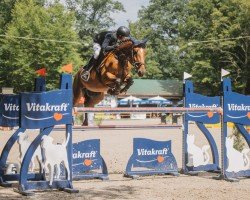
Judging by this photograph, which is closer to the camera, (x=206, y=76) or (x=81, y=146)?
(x=81, y=146)

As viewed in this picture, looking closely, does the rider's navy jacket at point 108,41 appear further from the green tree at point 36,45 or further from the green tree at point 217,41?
the green tree at point 36,45

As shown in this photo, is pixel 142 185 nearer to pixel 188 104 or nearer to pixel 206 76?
pixel 188 104

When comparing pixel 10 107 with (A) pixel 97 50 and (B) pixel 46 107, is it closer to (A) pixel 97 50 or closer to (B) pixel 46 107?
(B) pixel 46 107

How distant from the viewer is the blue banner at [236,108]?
28.9 ft

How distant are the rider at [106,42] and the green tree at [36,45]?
3013cm

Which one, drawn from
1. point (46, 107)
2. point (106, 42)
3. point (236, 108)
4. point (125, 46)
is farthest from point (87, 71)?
point (236, 108)

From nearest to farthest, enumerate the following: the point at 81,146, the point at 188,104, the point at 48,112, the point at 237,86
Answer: the point at 48,112, the point at 81,146, the point at 188,104, the point at 237,86

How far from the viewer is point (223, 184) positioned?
824cm

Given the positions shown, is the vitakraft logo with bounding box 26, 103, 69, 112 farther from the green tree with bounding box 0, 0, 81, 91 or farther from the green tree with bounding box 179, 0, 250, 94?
Answer: the green tree with bounding box 179, 0, 250, 94

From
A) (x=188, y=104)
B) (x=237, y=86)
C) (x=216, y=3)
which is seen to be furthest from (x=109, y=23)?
(x=188, y=104)

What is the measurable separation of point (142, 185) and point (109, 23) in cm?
5046

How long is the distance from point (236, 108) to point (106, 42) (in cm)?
282

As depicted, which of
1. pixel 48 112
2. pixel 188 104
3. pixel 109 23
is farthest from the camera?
pixel 109 23

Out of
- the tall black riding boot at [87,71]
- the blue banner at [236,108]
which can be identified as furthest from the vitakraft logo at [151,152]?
the tall black riding boot at [87,71]
